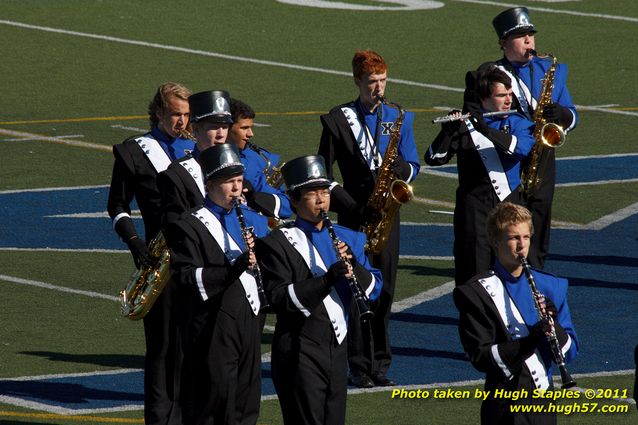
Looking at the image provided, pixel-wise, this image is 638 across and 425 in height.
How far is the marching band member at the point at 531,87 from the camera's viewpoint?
13.2m

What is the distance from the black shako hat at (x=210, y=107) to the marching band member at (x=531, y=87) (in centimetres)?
304

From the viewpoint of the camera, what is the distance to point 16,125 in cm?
2394

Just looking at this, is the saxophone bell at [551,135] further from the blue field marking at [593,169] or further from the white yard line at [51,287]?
the blue field marking at [593,169]

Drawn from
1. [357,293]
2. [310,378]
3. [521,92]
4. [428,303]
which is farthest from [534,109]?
[310,378]

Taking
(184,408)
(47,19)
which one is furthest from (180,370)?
(47,19)

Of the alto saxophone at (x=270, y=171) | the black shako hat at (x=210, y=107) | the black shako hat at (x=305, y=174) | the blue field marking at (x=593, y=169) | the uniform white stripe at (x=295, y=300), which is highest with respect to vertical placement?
the black shako hat at (x=210, y=107)

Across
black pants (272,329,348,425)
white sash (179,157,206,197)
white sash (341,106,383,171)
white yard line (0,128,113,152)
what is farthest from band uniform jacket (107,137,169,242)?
white yard line (0,128,113,152)

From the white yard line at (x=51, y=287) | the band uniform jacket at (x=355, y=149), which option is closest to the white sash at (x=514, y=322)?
the band uniform jacket at (x=355, y=149)

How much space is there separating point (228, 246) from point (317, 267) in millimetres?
577

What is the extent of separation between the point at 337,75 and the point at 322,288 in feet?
62.6

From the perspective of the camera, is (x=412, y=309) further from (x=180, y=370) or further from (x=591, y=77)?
(x=591, y=77)

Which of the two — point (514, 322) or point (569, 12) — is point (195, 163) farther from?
point (569, 12)

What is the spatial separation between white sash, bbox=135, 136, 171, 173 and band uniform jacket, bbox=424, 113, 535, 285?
211cm

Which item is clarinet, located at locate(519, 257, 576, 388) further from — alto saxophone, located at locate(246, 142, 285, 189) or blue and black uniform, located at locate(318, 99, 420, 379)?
blue and black uniform, located at locate(318, 99, 420, 379)
